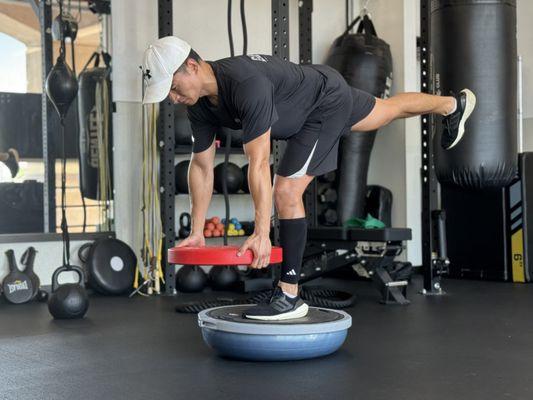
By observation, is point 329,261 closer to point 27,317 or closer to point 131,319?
point 131,319

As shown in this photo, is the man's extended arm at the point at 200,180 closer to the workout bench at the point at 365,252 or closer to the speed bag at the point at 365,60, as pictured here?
the workout bench at the point at 365,252

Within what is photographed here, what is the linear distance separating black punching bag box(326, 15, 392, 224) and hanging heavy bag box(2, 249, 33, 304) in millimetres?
2333

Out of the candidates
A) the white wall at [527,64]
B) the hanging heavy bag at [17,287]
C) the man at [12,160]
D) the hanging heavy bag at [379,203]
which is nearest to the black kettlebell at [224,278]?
the hanging heavy bag at [17,287]

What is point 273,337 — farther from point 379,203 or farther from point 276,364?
point 379,203

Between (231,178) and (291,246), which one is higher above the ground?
(231,178)

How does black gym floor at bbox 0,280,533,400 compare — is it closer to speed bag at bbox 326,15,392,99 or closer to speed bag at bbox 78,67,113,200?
speed bag at bbox 78,67,113,200

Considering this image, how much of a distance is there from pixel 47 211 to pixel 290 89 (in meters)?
2.76

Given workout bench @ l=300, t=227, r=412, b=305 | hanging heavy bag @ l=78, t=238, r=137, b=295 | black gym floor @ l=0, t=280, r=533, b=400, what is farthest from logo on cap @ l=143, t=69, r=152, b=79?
hanging heavy bag @ l=78, t=238, r=137, b=295

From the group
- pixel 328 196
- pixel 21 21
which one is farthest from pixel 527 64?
pixel 21 21

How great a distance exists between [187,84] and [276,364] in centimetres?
108

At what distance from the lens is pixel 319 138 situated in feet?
9.96

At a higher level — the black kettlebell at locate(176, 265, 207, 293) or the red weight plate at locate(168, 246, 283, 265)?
the red weight plate at locate(168, 246, 283, 265)

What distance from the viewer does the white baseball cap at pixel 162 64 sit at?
2602mm

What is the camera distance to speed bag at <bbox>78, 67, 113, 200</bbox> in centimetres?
521
